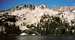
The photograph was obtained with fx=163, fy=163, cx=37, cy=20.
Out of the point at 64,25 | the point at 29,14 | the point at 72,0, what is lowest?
the point at 64,25

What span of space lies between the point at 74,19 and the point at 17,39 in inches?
29.7

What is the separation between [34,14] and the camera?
206cm

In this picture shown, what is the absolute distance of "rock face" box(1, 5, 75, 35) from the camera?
205 centimetres

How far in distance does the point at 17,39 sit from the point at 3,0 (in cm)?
53

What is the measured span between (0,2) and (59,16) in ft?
2.52

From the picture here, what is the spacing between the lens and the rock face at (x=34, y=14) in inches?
80.7

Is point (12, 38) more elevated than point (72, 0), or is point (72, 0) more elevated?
point (72, 0)

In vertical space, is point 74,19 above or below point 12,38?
above

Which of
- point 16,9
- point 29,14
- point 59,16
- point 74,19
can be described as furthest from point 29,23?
point 74,19

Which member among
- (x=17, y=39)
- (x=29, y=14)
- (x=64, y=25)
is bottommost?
(x=17, y=39)

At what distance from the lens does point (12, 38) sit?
79.9 inches

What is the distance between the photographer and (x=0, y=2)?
2070 millimetres

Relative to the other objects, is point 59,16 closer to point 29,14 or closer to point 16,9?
point 29,14

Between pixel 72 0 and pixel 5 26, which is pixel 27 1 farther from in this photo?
pixel 72 0
